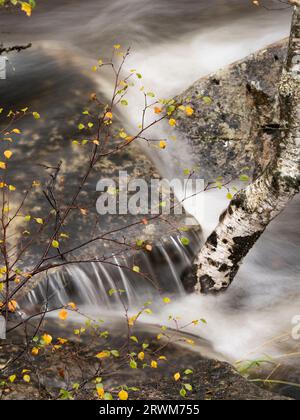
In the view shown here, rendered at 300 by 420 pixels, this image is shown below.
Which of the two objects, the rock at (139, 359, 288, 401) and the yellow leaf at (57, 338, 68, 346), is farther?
the yellow leaf at (57, 338, 68, 346)

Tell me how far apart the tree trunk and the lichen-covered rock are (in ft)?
6.40

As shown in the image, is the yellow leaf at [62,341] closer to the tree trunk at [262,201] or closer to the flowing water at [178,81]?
the flowing water at [178,81]

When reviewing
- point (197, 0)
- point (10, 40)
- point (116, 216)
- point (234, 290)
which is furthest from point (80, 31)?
point (234, 290)

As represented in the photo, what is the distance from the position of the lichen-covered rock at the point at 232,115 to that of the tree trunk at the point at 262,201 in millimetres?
1951

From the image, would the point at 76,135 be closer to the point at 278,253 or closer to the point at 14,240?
the point at 14,240

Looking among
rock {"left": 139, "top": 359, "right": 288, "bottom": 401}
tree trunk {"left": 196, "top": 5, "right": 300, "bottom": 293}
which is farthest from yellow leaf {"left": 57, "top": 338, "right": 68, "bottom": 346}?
tree trunk {"left": 196, "top": 5, "right": 300, "bottom": 293}

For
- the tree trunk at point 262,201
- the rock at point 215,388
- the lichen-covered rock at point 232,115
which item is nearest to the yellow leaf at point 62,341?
the rock at point 215,388

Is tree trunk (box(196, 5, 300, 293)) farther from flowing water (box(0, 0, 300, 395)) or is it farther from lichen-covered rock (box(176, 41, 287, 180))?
lichen-covered rock (box(176, 41, 287, 180))

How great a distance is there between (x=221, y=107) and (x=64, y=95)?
2082 millimetres

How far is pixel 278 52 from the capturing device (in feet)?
→ 25.6

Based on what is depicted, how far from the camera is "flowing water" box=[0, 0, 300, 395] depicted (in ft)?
20.0

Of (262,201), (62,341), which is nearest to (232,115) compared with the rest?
(262,201)

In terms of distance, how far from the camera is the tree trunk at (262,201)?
5.07m
